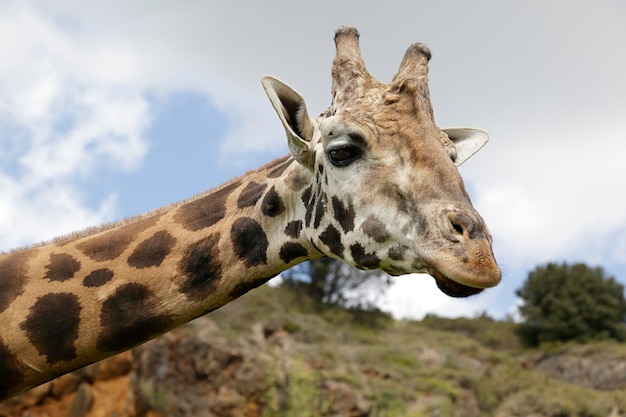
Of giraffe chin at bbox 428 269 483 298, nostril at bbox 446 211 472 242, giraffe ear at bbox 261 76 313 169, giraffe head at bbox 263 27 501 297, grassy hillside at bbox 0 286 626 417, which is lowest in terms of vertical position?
giraffe chin at bbox 428 269 483 298

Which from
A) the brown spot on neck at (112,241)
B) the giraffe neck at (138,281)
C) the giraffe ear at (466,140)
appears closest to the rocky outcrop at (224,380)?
the brown spot on neck at (112,241)

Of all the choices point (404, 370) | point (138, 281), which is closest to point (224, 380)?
point (404, 370)

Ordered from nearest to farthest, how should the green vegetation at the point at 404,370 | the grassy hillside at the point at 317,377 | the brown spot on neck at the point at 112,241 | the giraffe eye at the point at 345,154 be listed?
the giraffe eye at the point at 345,154 < the brown spot on neck at the point at 112,241 < the grassy hillside at the point at 317,377 < the green vegetation at the point at 404,370

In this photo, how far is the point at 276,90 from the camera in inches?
Answer: 169

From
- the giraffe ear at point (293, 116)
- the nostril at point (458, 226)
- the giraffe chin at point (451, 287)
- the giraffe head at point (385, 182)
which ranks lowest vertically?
the giraffe chin at point (451, 287)

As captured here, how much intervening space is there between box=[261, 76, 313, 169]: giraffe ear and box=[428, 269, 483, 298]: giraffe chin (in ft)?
3.78


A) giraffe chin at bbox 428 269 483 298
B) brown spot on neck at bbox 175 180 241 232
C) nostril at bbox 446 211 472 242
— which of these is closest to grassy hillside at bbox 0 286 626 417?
brown spot on neck at bbox 175 180 241 232

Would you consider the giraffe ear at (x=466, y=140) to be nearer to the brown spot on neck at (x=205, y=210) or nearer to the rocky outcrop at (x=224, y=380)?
the brown spot on neck at (x=205, y=210)

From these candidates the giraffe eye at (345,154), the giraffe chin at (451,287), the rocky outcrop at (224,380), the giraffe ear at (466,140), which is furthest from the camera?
the rocky outcrop at (224,380)

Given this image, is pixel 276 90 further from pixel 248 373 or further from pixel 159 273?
pixel 248 373

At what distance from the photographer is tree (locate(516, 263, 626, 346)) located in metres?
38.6

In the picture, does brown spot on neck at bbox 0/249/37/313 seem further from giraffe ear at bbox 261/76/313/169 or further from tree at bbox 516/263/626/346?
tree at bbox 516/263/626/346

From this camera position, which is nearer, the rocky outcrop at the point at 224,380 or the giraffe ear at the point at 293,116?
the giraffe ear at the point at 293,116

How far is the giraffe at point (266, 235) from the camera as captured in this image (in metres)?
3.93
